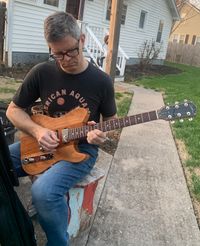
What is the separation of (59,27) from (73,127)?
0.71 meters

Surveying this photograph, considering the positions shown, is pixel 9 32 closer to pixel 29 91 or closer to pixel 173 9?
pixel 29 91

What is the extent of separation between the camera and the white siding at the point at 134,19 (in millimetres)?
14195

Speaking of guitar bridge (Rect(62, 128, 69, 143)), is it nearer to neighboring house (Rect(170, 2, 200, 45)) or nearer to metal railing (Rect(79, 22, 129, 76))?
metal railing (Rect(79, 22, 129, 76))

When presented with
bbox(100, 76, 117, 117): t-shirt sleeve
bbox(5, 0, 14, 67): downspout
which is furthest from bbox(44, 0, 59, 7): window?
bbox(100, 76, 117, 117): t-shirt sleeve

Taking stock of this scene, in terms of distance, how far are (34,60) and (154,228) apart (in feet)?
30.8

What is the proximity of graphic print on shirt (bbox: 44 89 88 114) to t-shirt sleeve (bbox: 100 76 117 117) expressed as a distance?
0.54ft

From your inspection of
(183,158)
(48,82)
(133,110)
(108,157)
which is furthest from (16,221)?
(133,110)

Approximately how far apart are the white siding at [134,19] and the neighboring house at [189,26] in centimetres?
1805

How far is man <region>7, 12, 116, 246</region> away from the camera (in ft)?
8.07

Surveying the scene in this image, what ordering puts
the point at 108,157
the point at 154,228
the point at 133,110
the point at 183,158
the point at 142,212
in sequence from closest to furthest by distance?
1. the point at 154,228
2. the point at 142,212
3. the point at 108,157
4. the point at 183,158
5. the point at 133,110

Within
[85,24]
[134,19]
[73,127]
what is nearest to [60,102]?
[73,127]

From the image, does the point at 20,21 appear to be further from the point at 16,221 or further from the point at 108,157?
the point at 16,221

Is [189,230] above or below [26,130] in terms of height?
below

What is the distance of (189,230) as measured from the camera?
10.9 feet
